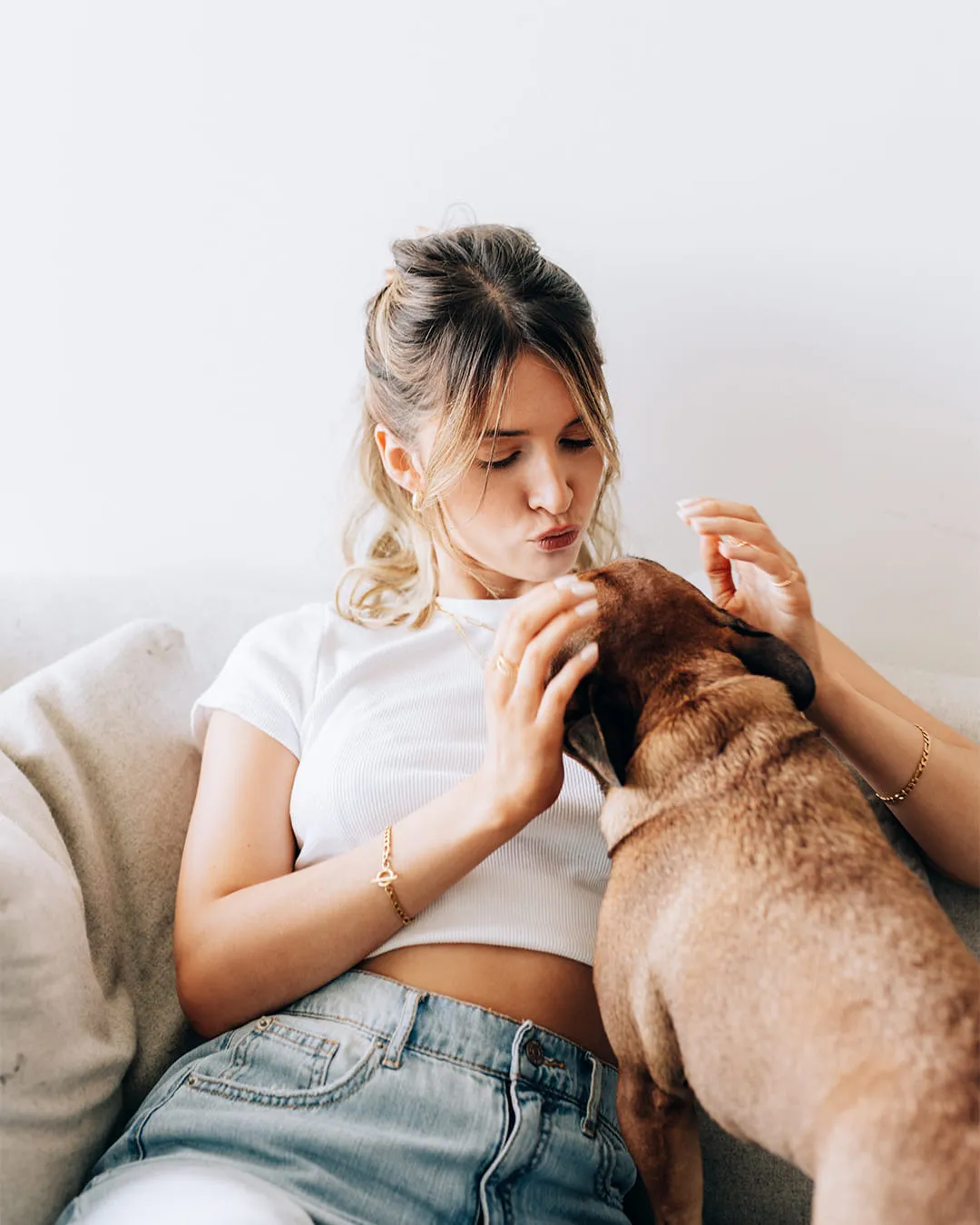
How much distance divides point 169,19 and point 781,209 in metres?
1.49

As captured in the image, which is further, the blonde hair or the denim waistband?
the blonde hair

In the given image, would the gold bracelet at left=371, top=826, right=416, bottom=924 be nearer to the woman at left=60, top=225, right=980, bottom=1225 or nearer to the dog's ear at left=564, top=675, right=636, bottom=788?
the woman at left=60, top=225, right=980, bottom=1225

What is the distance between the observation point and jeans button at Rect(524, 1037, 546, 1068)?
1472 millimetres

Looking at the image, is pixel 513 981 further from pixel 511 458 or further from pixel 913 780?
pixel 511 458

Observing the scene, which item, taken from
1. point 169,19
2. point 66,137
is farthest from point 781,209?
point 66,137

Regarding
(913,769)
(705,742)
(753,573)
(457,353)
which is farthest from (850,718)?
(457,353)

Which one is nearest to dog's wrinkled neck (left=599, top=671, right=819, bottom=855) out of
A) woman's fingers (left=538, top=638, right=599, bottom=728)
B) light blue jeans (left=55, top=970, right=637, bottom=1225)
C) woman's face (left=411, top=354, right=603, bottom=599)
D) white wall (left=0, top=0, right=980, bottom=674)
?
woman's fingers (left=538, top=638, right=599, bottom=728)

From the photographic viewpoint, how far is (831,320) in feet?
7.32

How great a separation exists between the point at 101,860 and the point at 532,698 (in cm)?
88

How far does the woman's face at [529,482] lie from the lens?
1.73m

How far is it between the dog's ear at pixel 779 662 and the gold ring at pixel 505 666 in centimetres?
32

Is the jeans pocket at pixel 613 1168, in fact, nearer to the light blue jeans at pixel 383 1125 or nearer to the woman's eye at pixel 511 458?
the light blue jeans at pixel 383 1125

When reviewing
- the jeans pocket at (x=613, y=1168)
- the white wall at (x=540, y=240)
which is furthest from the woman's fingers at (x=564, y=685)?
the white wall at (x=540, y=240)

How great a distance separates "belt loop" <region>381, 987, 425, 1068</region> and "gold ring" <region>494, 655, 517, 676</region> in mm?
516
